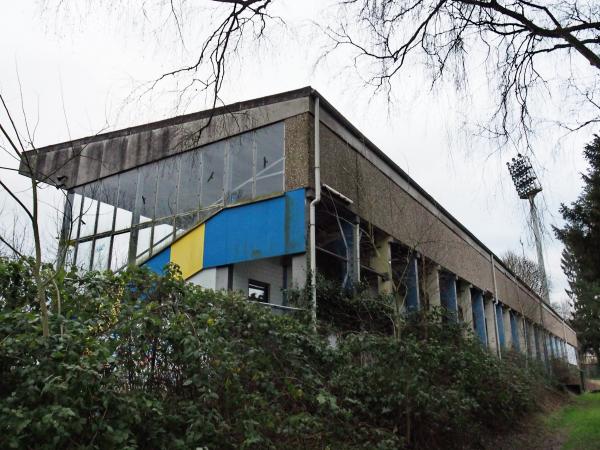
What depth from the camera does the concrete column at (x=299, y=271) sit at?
11.1 m

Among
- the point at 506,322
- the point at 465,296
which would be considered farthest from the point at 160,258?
the point at 506,322

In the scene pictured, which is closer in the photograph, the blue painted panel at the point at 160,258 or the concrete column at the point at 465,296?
the blue painted panel at the point at 160,258

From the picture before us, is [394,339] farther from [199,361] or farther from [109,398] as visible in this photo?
[109,398]

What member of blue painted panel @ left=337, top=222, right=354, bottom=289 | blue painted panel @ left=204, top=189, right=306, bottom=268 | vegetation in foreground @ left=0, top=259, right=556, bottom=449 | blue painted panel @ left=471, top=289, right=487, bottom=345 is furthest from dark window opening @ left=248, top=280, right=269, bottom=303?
blue painted panel @ left=471, top=289, right=487, bottom=345

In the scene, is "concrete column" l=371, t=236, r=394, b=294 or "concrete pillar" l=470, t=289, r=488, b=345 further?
"concrete pillar" l=470, t=289, r=488, b=345

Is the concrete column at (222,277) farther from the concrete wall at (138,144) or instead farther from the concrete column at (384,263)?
the concrete column at (384,263)

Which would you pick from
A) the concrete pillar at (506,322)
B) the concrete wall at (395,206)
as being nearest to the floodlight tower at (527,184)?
the concrete wall at (395,206)

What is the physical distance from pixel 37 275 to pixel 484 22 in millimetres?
5007

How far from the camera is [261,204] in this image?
12.1m

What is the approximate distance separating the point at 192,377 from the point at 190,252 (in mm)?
8713

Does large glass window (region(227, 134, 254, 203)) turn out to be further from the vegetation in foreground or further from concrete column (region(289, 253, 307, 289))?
the vegetation in foreground

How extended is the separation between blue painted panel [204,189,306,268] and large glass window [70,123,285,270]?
1.43 feet

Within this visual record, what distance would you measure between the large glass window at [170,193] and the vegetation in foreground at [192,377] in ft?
19.3

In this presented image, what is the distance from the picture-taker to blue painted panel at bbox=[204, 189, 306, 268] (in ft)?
37.5
